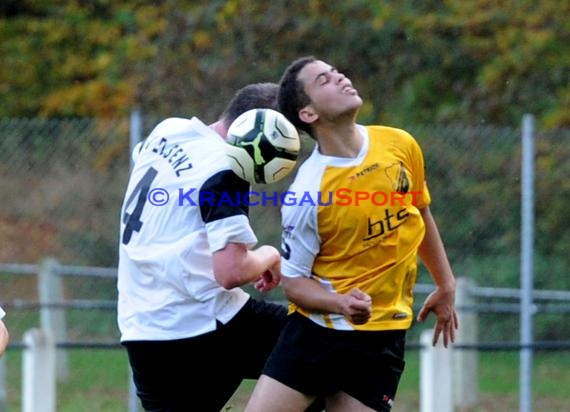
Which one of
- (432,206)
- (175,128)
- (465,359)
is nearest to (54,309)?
(432,206)

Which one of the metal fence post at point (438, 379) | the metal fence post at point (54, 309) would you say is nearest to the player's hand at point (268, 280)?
the metal fence post at point (438, 379)

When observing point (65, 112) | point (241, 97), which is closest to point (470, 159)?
point (241, 97)

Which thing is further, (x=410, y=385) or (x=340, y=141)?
(x=410, y=385)

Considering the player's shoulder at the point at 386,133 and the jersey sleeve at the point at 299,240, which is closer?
the jersey sleeve at the point at 299,240

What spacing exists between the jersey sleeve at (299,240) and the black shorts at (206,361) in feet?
1.03

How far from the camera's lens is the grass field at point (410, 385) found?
889 cm

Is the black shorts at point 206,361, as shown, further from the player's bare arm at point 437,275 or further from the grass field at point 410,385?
the grass field at point 410,385

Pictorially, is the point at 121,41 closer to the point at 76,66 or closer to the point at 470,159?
the point at 76,66

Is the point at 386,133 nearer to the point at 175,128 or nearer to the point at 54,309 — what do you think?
the point at 175,128

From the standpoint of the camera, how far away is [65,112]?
16812 millimetres

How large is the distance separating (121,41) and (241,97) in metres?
10.8

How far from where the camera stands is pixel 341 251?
197 inches

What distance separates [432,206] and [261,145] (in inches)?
168

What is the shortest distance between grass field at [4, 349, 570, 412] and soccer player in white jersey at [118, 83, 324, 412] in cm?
342
